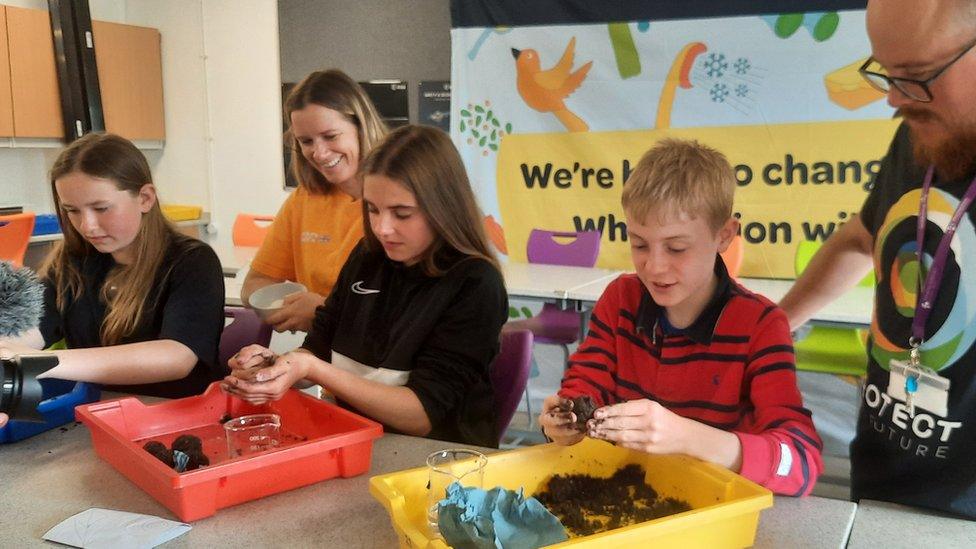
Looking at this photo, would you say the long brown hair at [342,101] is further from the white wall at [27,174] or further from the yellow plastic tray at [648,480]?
the white wall at [27,174]

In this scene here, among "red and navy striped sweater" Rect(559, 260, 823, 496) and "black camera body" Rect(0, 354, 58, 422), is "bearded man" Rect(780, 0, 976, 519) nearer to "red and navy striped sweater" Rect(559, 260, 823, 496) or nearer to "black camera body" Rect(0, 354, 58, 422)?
"red and navy striped sweater" Rect(559, 260, 823, 496)

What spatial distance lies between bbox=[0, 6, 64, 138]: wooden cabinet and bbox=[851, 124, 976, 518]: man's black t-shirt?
206 inches

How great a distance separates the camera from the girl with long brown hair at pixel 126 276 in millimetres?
1790

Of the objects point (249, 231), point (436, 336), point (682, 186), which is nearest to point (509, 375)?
point (436, 336)

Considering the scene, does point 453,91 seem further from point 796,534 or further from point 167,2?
point 796,534

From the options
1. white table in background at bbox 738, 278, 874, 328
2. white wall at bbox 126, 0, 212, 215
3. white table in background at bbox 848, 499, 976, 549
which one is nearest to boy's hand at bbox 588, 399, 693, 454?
white table in background at bbox 848, 499, 976, 549

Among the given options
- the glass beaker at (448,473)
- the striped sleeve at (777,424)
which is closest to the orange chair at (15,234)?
the glass beaker at (448,473)

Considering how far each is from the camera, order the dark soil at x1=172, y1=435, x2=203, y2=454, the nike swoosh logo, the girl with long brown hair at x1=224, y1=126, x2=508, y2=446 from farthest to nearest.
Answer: the nike swoosh logo, the girl with long brown hair at x1=224, y1=126, x2=508, y2=446, the dark soil at x1=172, y1=435, x2=203, y2=454

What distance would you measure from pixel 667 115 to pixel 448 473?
3.51m

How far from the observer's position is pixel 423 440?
1445 mm

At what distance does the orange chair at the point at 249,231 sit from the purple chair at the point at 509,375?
3152 millimetres

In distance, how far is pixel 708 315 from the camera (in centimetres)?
137

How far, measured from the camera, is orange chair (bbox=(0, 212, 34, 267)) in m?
3.88

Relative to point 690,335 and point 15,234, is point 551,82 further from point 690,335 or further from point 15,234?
point 690,335
